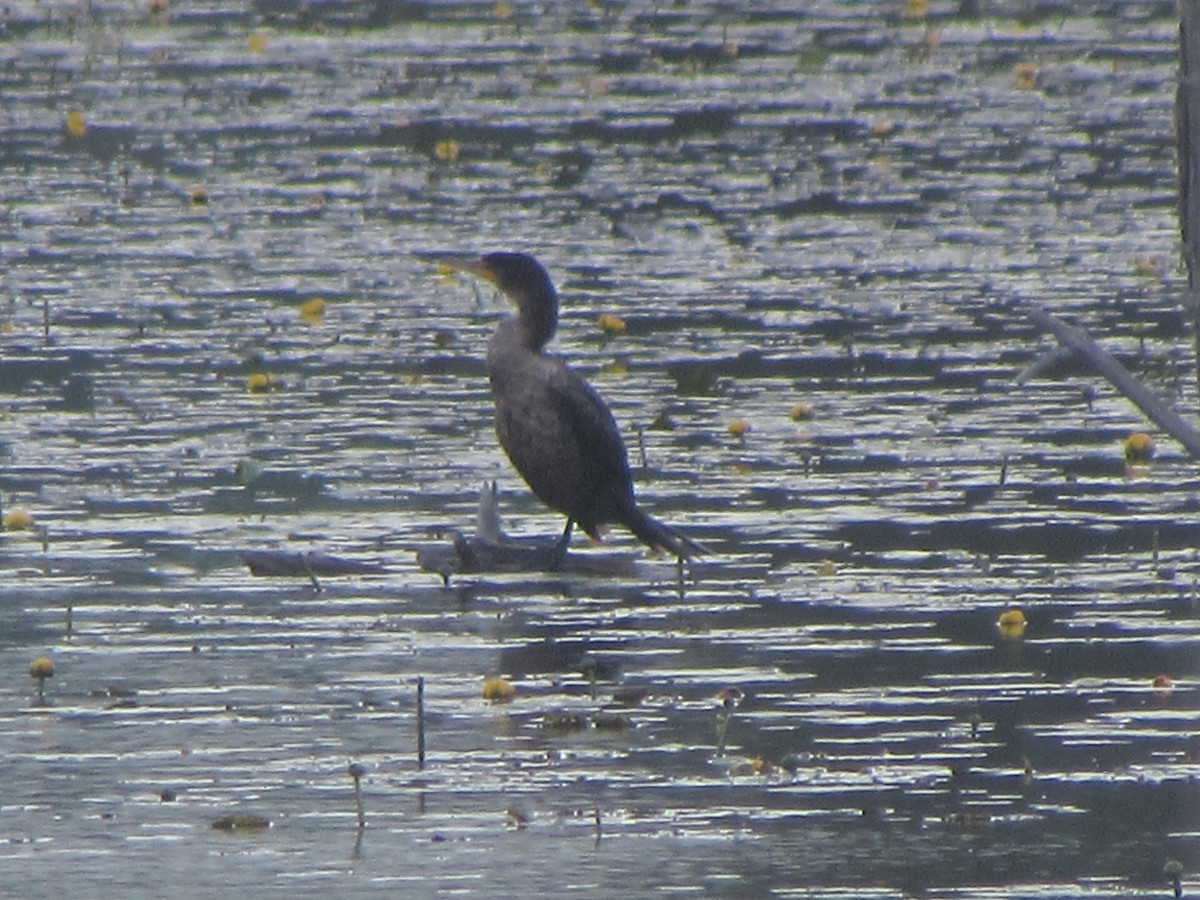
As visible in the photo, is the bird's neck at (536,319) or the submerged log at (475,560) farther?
the bird's neck at (536,319)

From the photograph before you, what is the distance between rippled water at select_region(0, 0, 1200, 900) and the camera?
6148 mm

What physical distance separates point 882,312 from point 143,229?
14.6 ft

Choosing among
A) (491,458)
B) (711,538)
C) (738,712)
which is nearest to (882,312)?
(491,458)

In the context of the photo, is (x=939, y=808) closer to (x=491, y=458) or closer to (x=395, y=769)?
(x=395, y=769)

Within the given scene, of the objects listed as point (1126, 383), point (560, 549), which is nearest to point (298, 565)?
point (560, 549)

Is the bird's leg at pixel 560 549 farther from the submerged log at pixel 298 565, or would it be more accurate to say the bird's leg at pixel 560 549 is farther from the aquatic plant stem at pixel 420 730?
the aquatic plant stem at pixel 420 730

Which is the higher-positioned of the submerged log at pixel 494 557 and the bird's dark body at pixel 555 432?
the bird's dark body at pixel 555 432

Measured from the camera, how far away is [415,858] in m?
5.87

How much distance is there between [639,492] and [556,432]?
0.88 meters

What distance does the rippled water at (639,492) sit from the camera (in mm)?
6148

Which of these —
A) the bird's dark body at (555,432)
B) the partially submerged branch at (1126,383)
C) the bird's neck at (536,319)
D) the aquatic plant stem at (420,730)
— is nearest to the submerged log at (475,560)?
the bird's dark body at (555,432)

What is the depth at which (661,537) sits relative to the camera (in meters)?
8.62

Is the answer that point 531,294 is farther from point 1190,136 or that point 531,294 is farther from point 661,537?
point 1190,136

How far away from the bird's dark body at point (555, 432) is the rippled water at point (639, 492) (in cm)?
22
